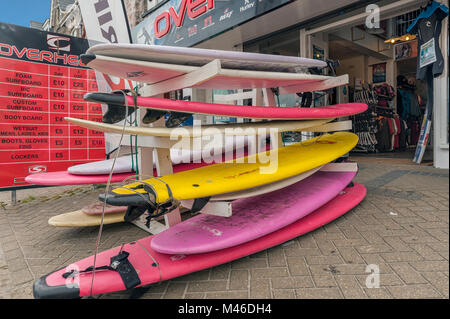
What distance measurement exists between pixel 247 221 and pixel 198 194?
450 mm

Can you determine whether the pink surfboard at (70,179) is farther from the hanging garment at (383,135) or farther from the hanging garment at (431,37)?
the hanging garment at (383,135)

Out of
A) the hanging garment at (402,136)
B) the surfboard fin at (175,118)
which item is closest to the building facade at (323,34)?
the hanging garment at (402,136)

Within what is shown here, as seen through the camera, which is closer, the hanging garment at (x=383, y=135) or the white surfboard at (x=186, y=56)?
the white surfboard at (x=186, y=56)

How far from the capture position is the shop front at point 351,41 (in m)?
4.07

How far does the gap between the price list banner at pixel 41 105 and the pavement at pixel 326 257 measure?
1304 mm

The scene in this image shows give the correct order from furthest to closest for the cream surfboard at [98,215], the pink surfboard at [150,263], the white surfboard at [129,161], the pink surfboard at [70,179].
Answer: the white surfboard at [129,161]
the pink surfboard at [70,179]
the cream surfboard at [98,215]
the pink surfboard at [150,263]

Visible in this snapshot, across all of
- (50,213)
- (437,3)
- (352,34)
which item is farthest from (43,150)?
(352,34)

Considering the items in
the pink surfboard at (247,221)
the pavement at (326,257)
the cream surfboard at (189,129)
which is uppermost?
the cream surfboard at (189,129)

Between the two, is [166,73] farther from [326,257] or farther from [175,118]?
[326,257]

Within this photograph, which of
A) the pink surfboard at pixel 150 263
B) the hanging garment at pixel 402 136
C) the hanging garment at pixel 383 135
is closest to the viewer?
the pink surfboard at pixel 150 263

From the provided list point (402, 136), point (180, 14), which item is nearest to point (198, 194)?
point (180, 14)

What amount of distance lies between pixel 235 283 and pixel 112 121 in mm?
1165

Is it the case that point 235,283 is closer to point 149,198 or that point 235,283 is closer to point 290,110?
point 149,198
